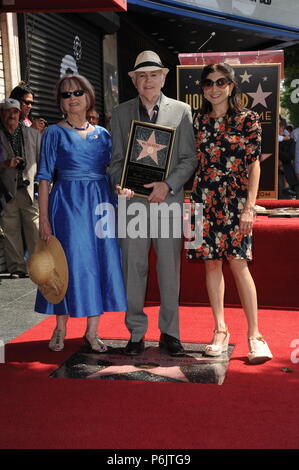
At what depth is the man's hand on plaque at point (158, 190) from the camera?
4102 mm

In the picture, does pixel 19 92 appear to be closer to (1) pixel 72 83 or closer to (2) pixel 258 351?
(1) pixel 72 83

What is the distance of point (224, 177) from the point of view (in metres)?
4.15

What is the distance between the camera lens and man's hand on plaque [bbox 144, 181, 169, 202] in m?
4.10

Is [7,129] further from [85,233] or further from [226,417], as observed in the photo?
[226,417]

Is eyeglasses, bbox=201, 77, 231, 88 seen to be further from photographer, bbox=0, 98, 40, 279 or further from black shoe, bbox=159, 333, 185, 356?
photographer, bbox=0, 98, 40, 279

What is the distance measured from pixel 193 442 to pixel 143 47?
13565 mm

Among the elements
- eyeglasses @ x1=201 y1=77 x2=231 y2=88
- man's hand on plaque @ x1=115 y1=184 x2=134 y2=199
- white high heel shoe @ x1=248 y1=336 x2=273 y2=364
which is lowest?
white high heel shoe @ x1=248 y1=336 x2=273 y2=364

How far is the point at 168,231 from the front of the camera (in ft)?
14.0

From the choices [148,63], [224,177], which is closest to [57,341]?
[224,177]

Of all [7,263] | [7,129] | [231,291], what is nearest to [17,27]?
[7,129]

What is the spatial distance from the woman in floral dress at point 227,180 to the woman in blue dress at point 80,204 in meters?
0.64

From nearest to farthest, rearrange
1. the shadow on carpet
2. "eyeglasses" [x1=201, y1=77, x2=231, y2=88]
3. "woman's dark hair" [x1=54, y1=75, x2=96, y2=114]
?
1. the shadow on carpet
2. "eyeglasses" [x1=201, y1=77, x2=231, y2=88]
3. "woman's dark hair" [x1=54, y1=75, x2=96, y2=114]

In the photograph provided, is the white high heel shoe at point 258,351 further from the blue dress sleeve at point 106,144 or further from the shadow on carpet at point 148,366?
the blue dress sleeve at point 106,144

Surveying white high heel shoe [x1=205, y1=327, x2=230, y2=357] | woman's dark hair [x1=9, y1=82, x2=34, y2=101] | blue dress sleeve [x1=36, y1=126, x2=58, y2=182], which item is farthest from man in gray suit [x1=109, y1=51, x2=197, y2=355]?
woman's dark hair [x1=9, y1=82, x2=34, y2=101]
